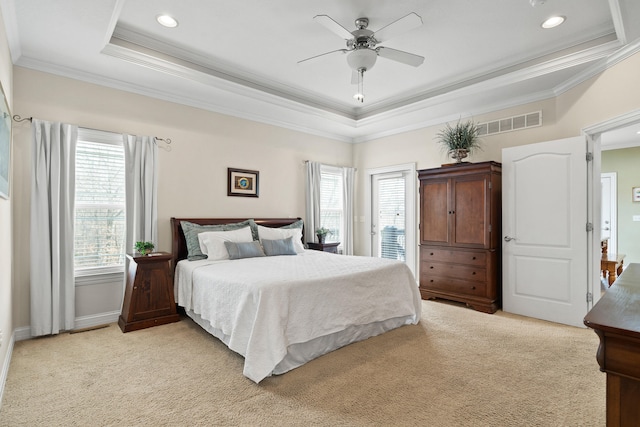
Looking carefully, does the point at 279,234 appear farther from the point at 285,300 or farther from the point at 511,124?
the point at 511,124

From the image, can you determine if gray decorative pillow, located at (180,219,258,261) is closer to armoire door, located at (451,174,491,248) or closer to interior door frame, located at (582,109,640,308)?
armoire door, located at (451,174,491,248)

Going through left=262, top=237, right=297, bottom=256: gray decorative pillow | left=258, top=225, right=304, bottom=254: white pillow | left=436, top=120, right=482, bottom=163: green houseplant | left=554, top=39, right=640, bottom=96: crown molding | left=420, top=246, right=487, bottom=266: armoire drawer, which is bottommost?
left=420, top=246, right=487, bottom=266: armoire drawer

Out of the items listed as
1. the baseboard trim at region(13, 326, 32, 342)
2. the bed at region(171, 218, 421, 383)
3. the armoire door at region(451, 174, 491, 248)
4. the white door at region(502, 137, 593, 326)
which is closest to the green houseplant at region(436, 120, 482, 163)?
the armoire door at region(451, 174, 491, 248)

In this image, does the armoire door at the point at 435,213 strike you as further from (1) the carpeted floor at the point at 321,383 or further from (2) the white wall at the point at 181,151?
(2) the white wall at the point at 181,151

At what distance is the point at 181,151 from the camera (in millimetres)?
4223

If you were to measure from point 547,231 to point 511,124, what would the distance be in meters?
1.51

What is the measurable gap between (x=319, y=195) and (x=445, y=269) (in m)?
2.37

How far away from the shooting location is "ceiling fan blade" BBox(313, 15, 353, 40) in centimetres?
242

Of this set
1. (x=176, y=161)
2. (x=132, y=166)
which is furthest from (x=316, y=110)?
(x=132, y=166)

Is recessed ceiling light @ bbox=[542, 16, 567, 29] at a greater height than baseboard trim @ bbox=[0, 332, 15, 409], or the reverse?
recessed ceiling light @ bbox=[542, 16, 567, 29]

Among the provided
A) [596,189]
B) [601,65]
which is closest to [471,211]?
[596,189]

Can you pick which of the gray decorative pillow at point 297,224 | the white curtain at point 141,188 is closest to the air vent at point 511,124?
the gray decorative pillow at point 297,224

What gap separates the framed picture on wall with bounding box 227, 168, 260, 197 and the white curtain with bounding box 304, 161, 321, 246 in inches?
38.1

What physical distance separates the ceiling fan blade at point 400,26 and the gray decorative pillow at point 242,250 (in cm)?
265
